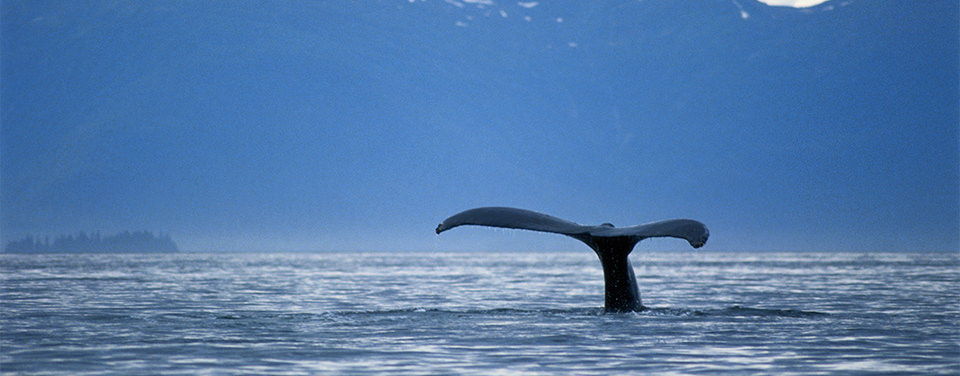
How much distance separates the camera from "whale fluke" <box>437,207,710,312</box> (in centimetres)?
1179

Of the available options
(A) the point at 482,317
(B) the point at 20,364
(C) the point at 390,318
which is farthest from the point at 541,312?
(B) the point at 20,364

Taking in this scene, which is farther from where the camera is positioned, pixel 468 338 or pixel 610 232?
pixel 610 232

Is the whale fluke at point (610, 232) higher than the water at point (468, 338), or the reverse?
the whale fluke at point (610, 232)

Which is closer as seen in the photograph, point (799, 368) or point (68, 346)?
point (799, 368)

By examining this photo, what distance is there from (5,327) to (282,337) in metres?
4.10

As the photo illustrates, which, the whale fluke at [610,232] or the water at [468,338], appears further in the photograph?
the whale fluke at [610,232]

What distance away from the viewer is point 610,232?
13734 millimetres

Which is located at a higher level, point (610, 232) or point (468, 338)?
point (610, 232)

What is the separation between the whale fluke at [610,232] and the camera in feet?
38.7

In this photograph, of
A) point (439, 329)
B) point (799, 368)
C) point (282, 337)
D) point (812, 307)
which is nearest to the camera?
point (799, 368)

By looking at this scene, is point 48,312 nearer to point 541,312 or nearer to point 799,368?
point 541,312

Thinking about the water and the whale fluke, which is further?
the whale fluke

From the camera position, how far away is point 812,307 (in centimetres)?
1966

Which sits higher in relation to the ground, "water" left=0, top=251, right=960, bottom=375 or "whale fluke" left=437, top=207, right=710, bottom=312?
"whale fluke" left=437, top=207, right=710, bottom=312
